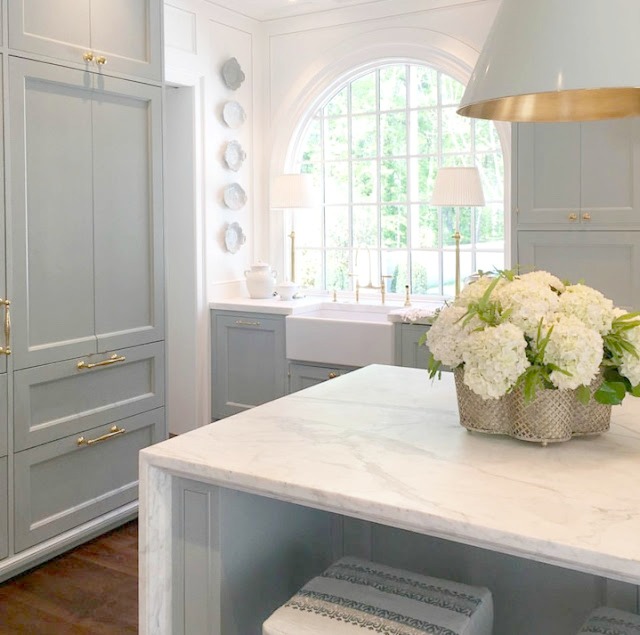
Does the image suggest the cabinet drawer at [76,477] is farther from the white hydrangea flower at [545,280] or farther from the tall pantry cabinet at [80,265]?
the white hydrangea flower at [545,280]

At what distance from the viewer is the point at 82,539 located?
341 centimetres

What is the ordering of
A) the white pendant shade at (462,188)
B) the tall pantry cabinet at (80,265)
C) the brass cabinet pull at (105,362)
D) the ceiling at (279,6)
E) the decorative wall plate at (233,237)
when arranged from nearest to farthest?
1. the tall pantry cabinet at (80,265)
2. the brass cabinet pull at (105,362)
3. the white pendant shade at (462,188)
4. the ceiling at (279,6)
5. the decorative wall plate at (233,237)

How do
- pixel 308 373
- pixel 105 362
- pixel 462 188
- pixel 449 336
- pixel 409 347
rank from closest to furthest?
pixel 449 336 < pixel 105 362 < pixel 462 188 < pixel 409 347 < pixel 308 373

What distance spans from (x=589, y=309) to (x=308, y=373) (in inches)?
124

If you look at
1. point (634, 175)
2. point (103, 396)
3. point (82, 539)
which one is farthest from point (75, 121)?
point (634, 175)

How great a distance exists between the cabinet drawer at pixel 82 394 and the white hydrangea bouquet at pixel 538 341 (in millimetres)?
1919

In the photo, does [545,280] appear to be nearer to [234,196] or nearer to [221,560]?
[221,560]

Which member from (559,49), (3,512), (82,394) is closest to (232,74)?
(82,394)

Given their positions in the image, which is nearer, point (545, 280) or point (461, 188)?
point (545, 280)

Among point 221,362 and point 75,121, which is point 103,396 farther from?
point 221,362

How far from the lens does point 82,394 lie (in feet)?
11.0

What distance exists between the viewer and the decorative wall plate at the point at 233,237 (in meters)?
5.14

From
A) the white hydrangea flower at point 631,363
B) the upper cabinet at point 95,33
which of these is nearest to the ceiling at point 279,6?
the upper cabinet at point 95,33

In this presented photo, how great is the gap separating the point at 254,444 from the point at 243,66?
3.94m
